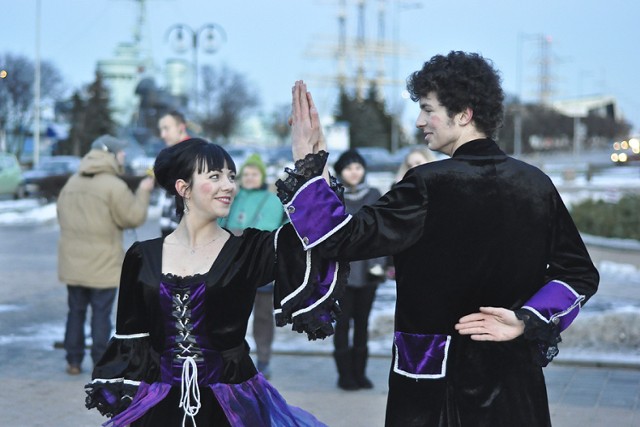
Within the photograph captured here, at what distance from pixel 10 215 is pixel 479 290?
78.4ft

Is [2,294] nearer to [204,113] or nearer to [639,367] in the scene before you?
[639,367]

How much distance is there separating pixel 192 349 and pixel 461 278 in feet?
3.47

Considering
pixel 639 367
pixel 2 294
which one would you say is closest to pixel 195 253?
pixel 639 367

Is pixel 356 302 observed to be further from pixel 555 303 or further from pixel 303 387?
pixel 555 303

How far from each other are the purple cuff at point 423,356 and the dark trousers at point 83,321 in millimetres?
5201

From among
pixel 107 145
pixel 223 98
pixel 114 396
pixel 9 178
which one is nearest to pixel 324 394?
pixel 107 145

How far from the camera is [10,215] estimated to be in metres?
25.9

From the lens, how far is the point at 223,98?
2751 inches

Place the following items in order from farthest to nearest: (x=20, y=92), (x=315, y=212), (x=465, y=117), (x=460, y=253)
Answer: (x=20, y=92)
(x=465, y=117)
(x=460, y=253)
(x=315, y=212)

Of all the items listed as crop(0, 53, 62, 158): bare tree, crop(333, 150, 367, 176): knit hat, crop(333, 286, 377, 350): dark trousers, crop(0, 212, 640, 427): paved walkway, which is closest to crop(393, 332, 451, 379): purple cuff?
crop(0, 212, 640, 427): paved walkway

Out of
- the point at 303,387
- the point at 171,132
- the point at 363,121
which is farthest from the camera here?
the point at 363,121

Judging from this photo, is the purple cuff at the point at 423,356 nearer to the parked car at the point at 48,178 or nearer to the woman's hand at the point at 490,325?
the woman's hand at the point at 490,325

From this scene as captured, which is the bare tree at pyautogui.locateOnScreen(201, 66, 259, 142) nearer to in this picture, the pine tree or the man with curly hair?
the pine tree

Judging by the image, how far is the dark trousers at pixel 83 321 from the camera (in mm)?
8344
